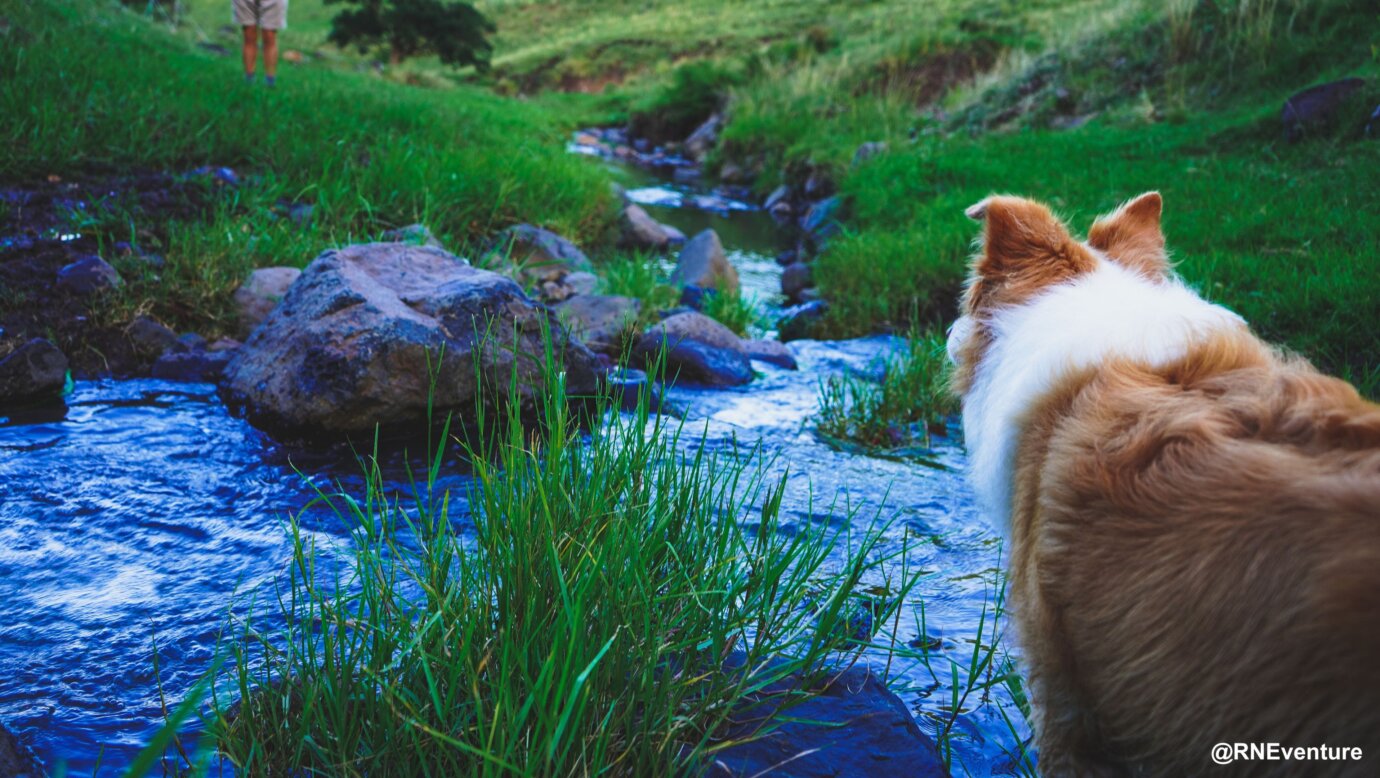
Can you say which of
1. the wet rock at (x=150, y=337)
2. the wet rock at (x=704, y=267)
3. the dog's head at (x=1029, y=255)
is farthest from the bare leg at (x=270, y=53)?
the dog's head at (x=1029, y=255)

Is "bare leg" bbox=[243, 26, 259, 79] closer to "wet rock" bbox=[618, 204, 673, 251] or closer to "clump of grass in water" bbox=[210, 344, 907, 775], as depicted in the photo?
"wet rock" bbox=[618, 204, 673, 251]

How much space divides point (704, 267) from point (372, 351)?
440cm

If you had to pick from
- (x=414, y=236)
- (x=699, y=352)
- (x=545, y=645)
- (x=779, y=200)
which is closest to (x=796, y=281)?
(x=699, y=352)

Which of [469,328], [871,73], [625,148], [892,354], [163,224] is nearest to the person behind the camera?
[469,328]

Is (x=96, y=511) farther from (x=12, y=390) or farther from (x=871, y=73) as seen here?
Answer: (x=871, y=73)

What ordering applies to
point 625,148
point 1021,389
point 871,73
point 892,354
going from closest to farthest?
1. point 1021,389
2. point 892,354
3. point 871,73
4. point 625,148

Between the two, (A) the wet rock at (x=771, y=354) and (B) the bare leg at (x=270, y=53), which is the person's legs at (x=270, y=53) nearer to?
(B) the bare leg at (x=270, y=53)

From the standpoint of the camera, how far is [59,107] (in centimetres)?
725

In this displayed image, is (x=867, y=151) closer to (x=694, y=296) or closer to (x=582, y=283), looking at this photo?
(x=694, y=296)

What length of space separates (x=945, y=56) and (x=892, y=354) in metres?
15.0

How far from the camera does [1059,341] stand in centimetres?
219

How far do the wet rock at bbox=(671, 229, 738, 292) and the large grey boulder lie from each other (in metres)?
3.33

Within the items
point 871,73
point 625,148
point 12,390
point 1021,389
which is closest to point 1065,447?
point 1021,389

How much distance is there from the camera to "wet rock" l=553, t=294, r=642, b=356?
20.0 feet
